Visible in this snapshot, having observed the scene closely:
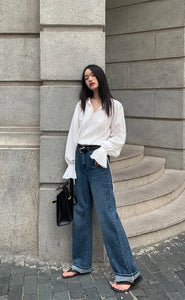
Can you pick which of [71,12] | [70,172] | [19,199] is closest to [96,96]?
[70,172]

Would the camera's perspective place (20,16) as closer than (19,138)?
Yes

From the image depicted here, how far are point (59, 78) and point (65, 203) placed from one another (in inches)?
58.2

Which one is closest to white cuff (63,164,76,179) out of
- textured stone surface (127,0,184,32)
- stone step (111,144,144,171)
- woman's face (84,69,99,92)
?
woman's face (84,69,99,92)

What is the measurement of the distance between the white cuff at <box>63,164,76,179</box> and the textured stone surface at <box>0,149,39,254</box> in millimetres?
595

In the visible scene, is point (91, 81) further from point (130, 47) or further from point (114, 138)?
point (130, 47)

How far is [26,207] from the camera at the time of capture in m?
4.49

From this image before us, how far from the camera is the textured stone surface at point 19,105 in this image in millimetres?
4516

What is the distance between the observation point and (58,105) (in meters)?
4.21

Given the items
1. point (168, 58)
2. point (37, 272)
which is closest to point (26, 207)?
point (37, 272)

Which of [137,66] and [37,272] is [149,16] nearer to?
[137,66]

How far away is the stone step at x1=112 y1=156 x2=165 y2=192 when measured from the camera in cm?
574

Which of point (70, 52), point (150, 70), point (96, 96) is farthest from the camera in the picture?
point (150, 70)

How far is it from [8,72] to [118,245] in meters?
2.53

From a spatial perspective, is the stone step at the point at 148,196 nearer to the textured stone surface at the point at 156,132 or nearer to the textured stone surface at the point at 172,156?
the textured stone surface at the point at 172,156
